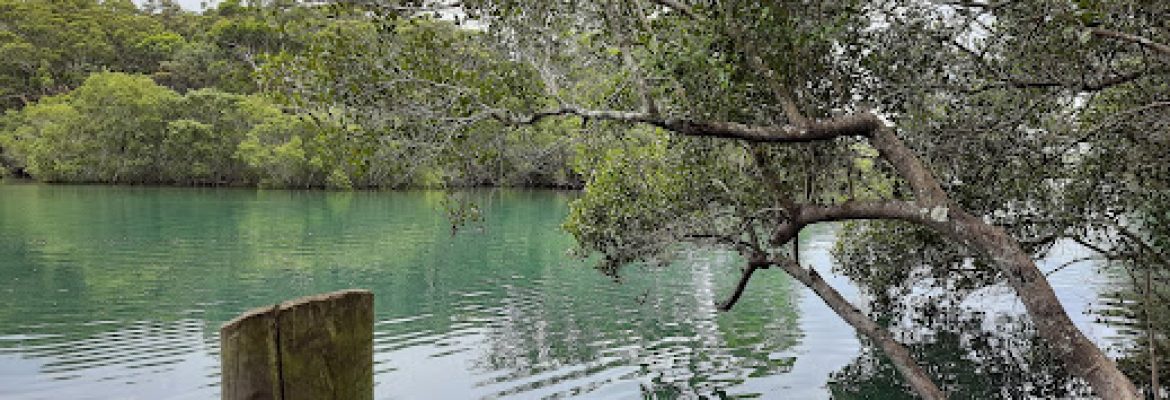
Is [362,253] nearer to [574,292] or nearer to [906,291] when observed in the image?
[574,292]

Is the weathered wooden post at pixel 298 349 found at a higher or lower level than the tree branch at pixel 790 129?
lower

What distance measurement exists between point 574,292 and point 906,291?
8.36m

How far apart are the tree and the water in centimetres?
179

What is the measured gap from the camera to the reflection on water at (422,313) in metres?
11.6

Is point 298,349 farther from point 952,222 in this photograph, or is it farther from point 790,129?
point 952,222

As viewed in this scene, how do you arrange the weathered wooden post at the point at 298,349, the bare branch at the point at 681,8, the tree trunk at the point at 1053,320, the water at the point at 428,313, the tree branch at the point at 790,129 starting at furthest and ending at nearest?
the water at the point at 428,313 → the bare branch at the point at 681,8 → the tree branch at the point at 790,129 → the tree trunk at the point at 1053,320 → the weathered wooden post at the point at 298,349

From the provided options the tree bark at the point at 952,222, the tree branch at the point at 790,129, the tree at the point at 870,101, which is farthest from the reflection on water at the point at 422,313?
the tree bark at the point at 952,222

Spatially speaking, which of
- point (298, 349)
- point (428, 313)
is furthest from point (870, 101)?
point (428, 313)

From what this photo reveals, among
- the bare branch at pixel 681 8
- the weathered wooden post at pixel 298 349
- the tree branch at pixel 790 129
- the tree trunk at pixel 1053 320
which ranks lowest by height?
the tree trunk at pixel 1053 320

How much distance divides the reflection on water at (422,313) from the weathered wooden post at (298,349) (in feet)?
21.8

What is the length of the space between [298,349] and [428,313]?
50.6 feet

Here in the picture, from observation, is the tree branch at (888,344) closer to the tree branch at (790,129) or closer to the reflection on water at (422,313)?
the tree branch at (790,129)

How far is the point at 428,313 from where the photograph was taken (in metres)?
16.8

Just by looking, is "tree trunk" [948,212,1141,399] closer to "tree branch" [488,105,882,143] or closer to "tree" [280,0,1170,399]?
"tree" [280,0,1170,399]
